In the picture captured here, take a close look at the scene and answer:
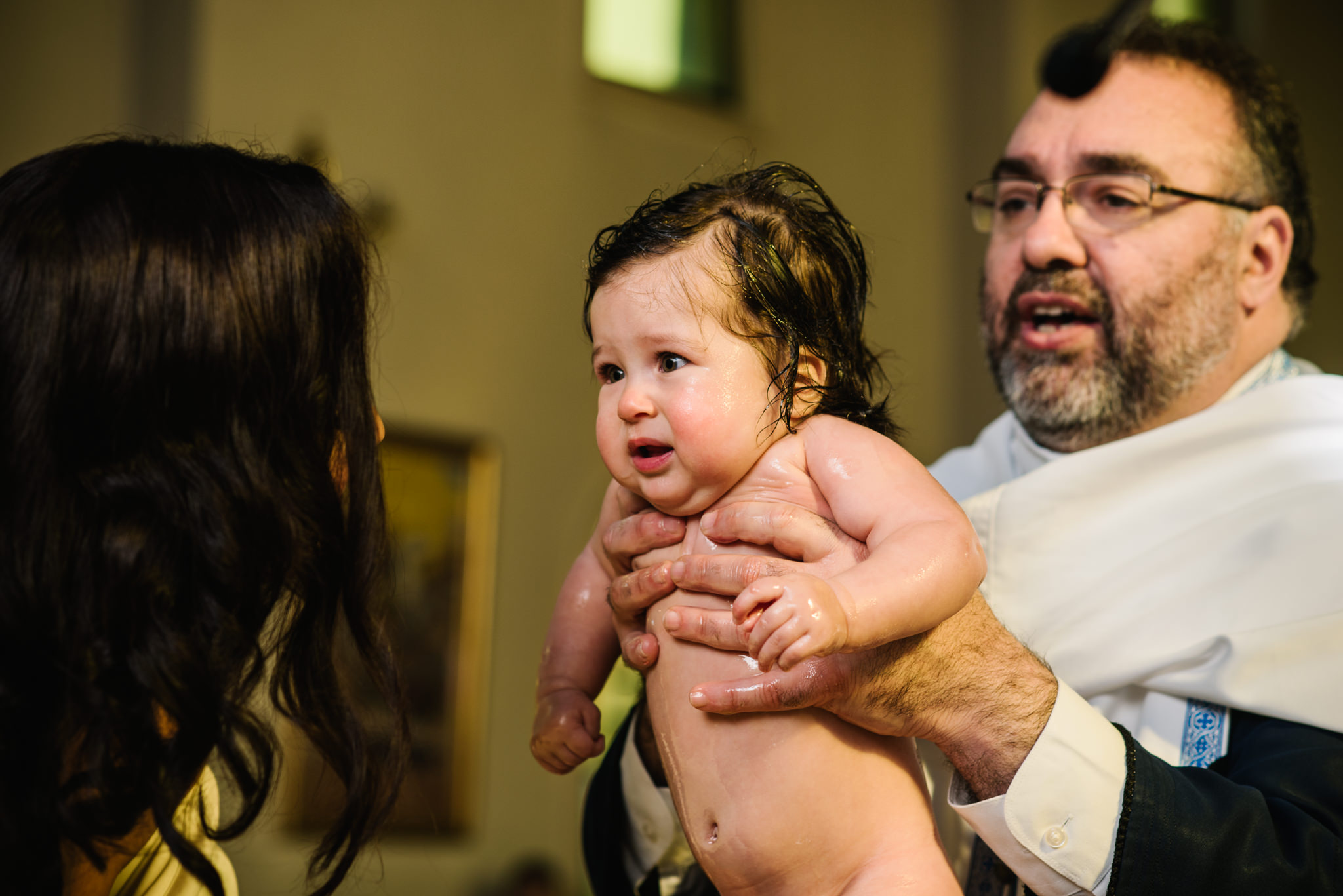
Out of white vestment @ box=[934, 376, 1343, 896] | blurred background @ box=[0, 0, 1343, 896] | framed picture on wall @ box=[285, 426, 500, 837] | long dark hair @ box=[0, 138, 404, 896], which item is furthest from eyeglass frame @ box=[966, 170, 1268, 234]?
framed picture on wall @ box=[285, 426, 500, 837]

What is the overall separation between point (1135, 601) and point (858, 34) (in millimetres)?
7470

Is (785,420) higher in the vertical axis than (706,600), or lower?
higher

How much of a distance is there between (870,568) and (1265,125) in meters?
2.06

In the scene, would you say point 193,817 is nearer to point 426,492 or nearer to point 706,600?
point 706,600

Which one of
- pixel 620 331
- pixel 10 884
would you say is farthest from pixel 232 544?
pixel 620 331

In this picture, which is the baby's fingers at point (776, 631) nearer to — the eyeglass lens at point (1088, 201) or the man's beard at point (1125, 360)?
the man's beard at point (1125, 360)

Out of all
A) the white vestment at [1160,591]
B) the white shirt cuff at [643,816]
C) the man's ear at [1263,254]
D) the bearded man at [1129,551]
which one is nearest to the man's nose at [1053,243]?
the bearded man at [1129,551]

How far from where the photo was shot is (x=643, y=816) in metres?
2.37

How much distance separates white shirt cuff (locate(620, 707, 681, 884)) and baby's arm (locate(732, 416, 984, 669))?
88 centimetres

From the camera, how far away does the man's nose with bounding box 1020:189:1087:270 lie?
9.16 feet

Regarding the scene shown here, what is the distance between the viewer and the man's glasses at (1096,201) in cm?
279

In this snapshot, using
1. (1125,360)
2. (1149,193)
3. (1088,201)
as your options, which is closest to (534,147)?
(1088,201)

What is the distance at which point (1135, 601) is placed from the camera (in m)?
2.23

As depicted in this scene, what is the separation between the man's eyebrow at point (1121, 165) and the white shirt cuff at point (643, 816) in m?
1.66
